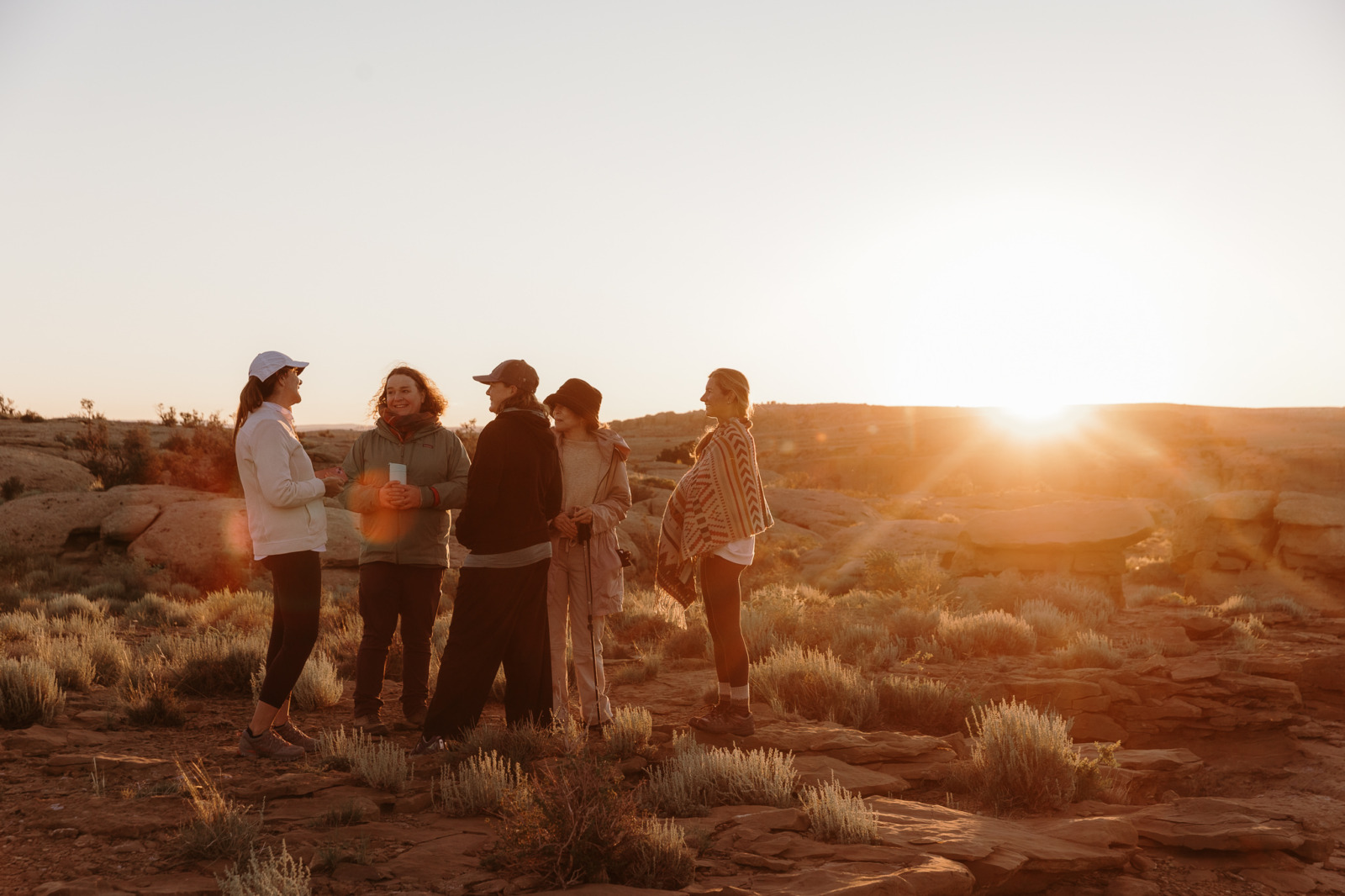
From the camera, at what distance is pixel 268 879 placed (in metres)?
2.86

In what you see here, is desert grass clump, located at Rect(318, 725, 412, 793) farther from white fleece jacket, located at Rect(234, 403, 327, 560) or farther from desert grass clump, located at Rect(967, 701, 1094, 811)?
desert grass clump, located at Rect(967, 701, 1094, 811)

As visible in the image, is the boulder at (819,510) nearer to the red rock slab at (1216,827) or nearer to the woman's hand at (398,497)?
the red rock slab at (1216,827)

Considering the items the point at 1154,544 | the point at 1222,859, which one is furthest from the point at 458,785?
the point at 1154,544

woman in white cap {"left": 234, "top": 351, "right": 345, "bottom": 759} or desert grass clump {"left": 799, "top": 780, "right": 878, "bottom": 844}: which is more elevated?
woman in white cap {"left": 234, "top": 351, "right": 345, "bottom": 759}

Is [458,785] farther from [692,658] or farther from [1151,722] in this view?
[1151,722]

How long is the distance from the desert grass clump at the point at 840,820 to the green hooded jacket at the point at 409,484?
110 inches

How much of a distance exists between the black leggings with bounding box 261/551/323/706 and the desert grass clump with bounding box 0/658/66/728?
2085 mm

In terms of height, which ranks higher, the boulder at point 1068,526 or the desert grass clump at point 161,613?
the boulder at point 1068,526

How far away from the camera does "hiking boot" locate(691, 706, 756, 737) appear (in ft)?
17.5

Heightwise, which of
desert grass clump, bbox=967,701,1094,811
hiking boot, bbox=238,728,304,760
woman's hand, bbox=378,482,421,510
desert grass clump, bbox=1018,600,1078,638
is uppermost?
woman's hand, bbox=378,482,421,510

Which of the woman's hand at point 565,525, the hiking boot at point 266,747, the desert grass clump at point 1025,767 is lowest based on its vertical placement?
the desert grass clump at point 1025,767

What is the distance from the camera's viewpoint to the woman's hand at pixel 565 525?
17.4 ft

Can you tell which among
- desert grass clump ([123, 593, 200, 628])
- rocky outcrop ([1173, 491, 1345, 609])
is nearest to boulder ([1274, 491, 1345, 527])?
rocky outcrop ([1173, 491, 1345, 609])

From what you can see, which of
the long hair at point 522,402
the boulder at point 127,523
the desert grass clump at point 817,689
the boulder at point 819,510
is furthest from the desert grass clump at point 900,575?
the boulder at point 127,523
